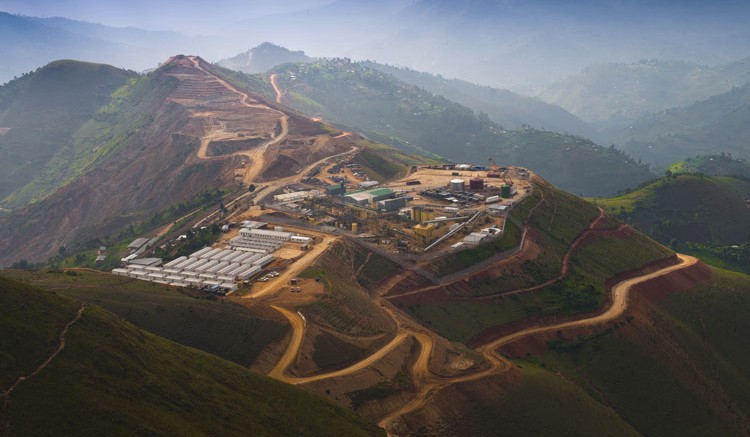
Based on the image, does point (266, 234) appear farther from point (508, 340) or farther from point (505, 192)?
point (505, 192)

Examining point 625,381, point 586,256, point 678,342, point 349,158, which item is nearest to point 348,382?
point 625,381

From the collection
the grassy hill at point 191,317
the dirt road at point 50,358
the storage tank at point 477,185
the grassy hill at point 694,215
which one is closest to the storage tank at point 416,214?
the storage tank at point 477,185

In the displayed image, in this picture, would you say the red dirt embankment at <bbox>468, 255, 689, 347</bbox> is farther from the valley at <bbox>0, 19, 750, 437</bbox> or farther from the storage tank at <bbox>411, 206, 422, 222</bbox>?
the storage tank at <bbox>411, 206, 422, 222</bbox>

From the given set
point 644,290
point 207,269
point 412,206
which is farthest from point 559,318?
point 207,269

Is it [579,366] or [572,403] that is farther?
[579,366]

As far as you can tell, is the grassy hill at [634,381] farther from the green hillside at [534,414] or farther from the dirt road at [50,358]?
the dirt road at [50,358]

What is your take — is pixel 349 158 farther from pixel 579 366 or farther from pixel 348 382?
pixel 348 382
